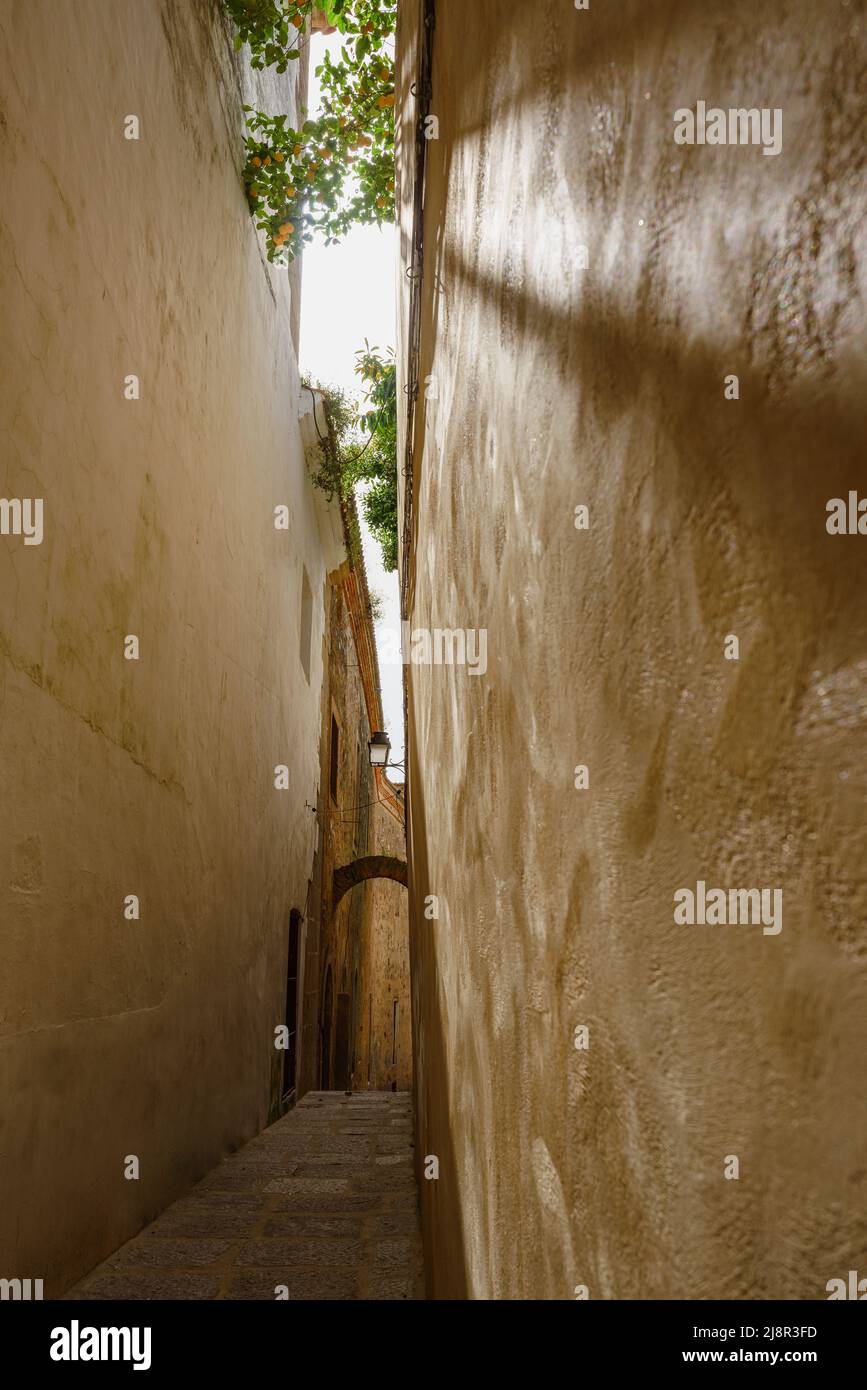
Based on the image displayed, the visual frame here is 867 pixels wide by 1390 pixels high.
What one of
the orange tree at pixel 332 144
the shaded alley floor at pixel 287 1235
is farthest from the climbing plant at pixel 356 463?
the shaded alley floor at pixel 287 1235

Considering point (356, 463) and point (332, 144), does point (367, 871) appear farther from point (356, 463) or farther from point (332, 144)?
point (332, 144)

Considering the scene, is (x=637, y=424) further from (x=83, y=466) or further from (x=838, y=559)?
(x=83, y=466)

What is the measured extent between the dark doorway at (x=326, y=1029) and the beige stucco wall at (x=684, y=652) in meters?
12.8

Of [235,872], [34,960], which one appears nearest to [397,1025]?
[235,872]

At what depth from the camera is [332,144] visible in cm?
760

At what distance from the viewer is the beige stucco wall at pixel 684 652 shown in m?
0.42

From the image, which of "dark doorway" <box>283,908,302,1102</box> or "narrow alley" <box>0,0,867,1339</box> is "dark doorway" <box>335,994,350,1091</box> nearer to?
"dark doorway" <box>283,908,302,1102</box>

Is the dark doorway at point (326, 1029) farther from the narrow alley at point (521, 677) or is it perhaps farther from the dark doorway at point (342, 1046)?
the narrow alley at point (521, 677)

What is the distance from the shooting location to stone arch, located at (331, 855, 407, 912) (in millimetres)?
14279

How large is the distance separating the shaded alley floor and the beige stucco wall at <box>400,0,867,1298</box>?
2.63m

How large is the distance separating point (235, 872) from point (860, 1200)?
6644mm

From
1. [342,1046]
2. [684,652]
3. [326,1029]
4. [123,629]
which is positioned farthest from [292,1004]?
[684,652]

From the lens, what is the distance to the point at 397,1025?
23.7m

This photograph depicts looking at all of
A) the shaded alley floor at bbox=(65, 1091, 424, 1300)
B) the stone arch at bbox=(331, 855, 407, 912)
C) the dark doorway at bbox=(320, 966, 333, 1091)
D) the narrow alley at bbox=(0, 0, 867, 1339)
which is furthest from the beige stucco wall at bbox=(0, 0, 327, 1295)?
the stone arch at bbox=(331, 855, 407, 912)
